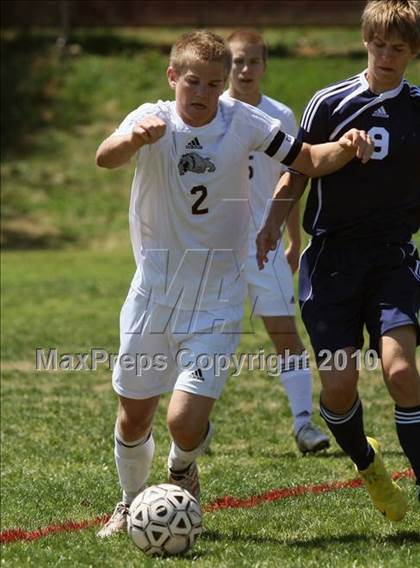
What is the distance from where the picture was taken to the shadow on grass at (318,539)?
5.04m

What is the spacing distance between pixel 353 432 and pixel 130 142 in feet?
5.12

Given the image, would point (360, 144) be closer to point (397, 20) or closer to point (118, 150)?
point (397, 20)

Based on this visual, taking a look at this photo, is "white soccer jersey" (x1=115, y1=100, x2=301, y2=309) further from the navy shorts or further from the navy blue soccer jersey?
the navy shorts

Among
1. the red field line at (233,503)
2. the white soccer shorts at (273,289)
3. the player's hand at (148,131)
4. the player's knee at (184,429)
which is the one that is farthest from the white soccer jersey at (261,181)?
the player's hand at (148,131)

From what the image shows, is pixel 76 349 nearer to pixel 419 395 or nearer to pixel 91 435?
pixel 91 435

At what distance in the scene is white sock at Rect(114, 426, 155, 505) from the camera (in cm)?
541

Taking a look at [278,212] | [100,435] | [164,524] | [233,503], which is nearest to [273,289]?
[100,435]

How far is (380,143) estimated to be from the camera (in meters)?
5.24

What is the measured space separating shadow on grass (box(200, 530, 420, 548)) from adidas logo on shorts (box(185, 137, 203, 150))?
165 centimetres

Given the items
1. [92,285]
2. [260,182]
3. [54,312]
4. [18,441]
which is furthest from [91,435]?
[92,285]

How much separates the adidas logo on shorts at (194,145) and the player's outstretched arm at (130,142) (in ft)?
0.81

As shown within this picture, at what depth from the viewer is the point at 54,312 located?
1509cm

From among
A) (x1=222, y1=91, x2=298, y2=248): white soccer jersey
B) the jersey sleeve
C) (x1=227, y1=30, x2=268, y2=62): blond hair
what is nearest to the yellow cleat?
the jersey sleeve

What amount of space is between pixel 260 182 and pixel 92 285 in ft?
31.7
